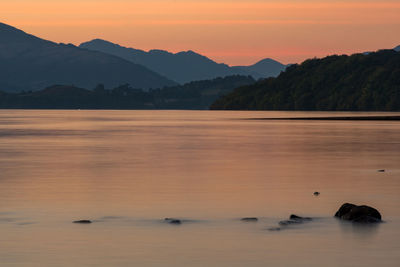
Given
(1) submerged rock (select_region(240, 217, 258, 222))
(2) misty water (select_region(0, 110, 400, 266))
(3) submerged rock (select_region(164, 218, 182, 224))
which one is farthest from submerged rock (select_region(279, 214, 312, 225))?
(3) submerged rock (select_region(164, 218, 182, 224))

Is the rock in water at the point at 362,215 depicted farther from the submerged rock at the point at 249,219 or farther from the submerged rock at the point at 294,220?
the submerged rock at the point at 249,219

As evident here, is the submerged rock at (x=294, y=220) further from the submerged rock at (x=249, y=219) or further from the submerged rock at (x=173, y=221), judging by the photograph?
the submerged rock at (x=173, y=221)

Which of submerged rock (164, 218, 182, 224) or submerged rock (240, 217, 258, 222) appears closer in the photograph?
submerged rock (164, 218, 182, 224)

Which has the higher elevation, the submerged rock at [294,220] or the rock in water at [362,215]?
the rock in water at [362,215]

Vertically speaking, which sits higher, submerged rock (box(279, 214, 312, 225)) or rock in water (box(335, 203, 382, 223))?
rock in water (box(335, 203, 382, 223))

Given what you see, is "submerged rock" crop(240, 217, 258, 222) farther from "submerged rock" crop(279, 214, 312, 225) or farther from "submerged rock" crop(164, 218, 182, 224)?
"submerged rock" crop(164, 218, 182, 224)

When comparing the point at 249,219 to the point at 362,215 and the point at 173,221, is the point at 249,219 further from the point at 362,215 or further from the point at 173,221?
the point at 362,215

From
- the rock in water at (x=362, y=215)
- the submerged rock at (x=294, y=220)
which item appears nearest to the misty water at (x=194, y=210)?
the submerged rock at (x=294, y=220)

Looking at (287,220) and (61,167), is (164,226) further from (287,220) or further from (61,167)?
(61,167)

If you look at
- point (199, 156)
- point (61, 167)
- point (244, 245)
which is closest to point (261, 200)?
point (244, 245)

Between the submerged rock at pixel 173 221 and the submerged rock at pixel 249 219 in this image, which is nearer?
the submerged rock at pixel 173 221

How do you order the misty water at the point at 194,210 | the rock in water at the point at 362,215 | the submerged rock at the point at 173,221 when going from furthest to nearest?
the submerged rock at the point at 173,221 < the rock in water at the point at 362,215 < the misty water at the point at 194,210

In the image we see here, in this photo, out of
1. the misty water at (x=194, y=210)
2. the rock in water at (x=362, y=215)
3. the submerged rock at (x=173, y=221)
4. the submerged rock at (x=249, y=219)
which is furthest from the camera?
the submerged rock at (x=249, y=219)

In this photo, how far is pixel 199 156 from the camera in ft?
252
